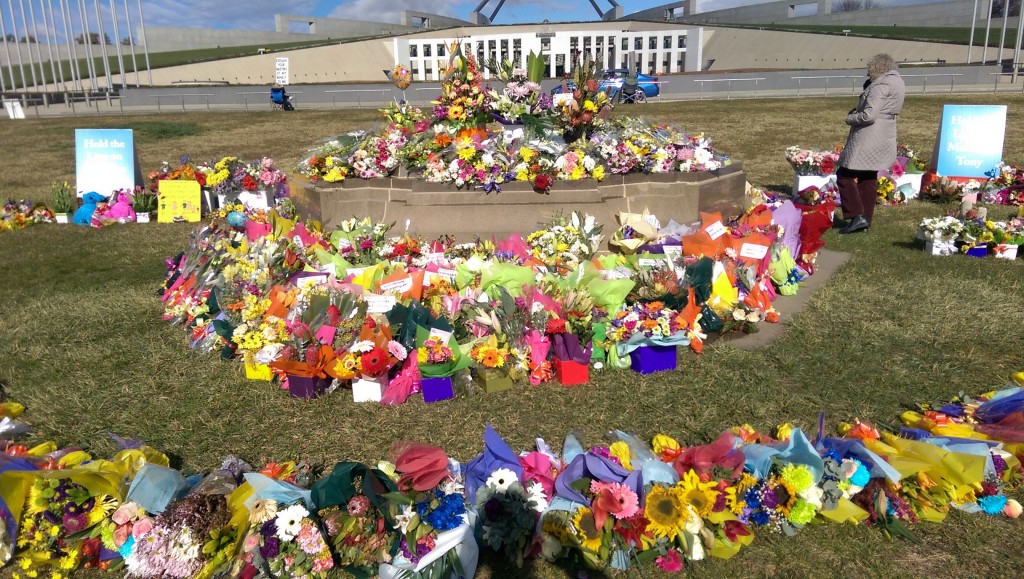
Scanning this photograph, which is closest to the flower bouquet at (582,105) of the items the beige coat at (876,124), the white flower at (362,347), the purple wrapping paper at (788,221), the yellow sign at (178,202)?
the purple wrapping paper at (788,221)

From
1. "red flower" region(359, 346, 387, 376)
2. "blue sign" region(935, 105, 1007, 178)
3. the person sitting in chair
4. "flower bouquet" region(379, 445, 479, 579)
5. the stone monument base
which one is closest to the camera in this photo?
"flower bouquet" region(379, 445, 479, 579)

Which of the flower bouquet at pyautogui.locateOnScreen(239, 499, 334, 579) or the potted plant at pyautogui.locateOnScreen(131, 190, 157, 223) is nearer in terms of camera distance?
the flower bouquet at pyautogui.locateOnScreen(239, 499, 334, 579)

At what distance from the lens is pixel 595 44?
59938mm

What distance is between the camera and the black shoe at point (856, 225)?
7.28 m

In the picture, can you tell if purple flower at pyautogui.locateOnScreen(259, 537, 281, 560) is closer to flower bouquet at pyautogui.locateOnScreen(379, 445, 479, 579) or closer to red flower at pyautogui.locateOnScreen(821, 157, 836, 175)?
flower bouquet at pyautogui.locateOnScreen(379, 445, 479, 579)

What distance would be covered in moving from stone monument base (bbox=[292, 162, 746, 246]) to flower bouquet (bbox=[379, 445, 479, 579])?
349cm

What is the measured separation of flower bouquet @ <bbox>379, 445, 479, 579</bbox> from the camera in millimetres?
2496

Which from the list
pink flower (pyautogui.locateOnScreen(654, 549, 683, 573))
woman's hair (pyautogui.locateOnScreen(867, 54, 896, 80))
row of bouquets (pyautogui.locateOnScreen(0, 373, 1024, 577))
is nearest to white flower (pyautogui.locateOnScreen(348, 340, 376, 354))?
row of bouquets (pyautogui.locateOnScreen(0, 373, 1024, 577))

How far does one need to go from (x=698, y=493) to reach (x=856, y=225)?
5.75 metres

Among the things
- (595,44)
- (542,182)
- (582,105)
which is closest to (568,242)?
(542,182)

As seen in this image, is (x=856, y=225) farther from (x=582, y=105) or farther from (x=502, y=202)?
(x=502, y=202)

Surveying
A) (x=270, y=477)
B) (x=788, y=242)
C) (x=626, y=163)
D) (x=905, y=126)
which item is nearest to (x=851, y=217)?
(x=788, y=242)

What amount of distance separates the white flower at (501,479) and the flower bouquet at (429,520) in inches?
5.3

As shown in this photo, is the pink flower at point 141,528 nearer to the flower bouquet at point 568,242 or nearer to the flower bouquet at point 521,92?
the flower bouquet at point 568,242
